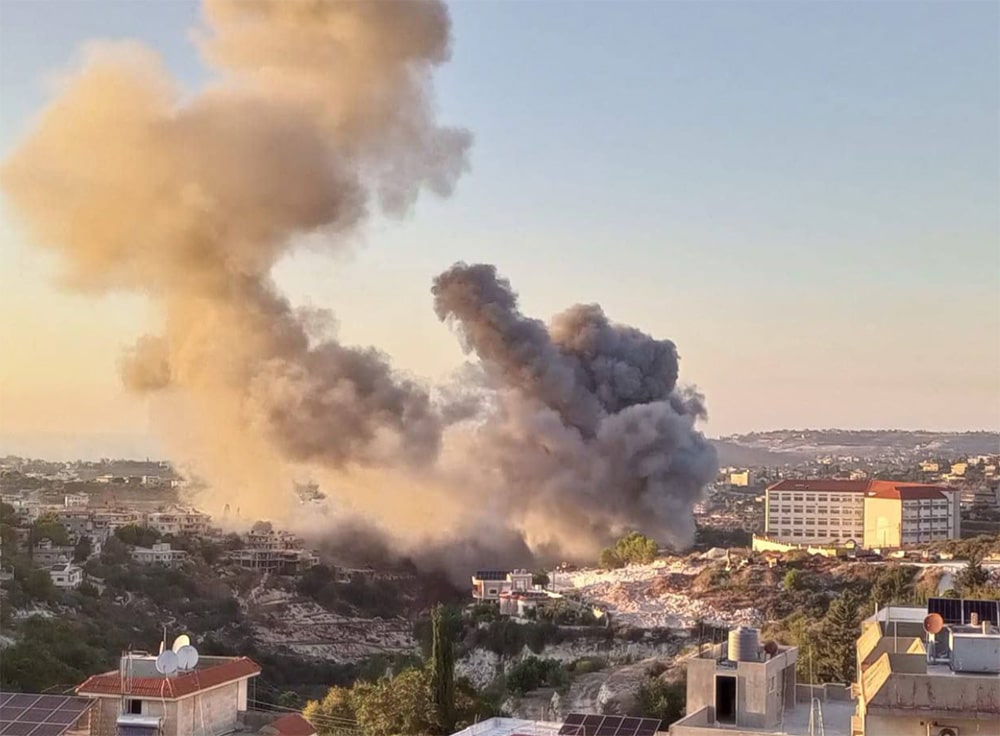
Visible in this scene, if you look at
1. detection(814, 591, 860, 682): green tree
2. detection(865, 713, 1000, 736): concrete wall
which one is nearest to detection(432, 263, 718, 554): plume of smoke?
detection(814, 591, 860, 682): green tree

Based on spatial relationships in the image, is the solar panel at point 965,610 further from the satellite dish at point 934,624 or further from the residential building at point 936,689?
the residential building at point 936,689

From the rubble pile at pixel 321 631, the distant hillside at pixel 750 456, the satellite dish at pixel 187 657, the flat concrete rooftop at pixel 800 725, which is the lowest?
the rubble pile at pixel 321 631

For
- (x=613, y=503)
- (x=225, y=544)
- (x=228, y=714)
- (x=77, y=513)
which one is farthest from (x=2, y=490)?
(x=228, y=714)

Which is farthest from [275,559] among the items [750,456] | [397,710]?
[750,456]

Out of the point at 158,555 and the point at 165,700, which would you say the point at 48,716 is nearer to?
the point at 165,700

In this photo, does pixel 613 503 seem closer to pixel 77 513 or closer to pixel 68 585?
pixel 68 585

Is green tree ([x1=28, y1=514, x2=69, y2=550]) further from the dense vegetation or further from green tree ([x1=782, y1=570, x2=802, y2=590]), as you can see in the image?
green tree ([x1=782, y1=570, x2=802, y2=590])

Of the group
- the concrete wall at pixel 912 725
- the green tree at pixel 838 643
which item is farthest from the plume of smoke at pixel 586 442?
the concrete wall at pixel 912 725
